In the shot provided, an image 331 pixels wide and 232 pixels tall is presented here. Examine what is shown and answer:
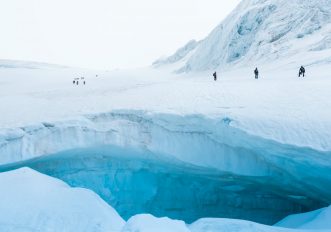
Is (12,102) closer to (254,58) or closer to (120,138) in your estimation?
(120,138)

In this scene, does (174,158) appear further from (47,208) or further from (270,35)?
(270,35)

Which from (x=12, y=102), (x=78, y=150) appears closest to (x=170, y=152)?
(x=78, y=150)

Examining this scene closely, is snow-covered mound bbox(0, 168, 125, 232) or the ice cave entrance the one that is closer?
snow-covered mound bbox(0, 168, 125, 232)

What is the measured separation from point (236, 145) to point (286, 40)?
62.6 feet

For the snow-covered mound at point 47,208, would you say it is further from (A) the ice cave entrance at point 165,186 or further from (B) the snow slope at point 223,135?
(A) the ice cave entrance at point 165,186

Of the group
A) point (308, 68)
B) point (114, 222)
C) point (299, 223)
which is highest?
point (308, 68)

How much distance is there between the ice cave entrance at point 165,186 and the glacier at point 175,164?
1.0 inches

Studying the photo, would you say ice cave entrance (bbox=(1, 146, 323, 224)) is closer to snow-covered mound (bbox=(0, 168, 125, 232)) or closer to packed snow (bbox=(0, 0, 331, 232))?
packed snow (bbox=(0, 0, 331, 232))

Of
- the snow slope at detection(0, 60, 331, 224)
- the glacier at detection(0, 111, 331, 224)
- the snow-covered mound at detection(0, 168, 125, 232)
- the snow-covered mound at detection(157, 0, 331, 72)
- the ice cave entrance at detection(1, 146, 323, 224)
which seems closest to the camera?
the snow-covered mound at detection(0, 168, 125, 232)

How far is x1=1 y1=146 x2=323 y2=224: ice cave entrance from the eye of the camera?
29.6ft

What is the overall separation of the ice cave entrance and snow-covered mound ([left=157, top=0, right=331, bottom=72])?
13.7 m

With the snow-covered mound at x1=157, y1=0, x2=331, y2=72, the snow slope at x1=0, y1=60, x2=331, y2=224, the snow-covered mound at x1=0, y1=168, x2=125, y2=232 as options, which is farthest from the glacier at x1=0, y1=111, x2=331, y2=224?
the snow-covered mound at x1=157, y1=0, x2=331, y2=72

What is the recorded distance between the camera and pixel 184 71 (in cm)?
3400

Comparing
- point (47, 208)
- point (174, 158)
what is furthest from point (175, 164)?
point (47, 208)
